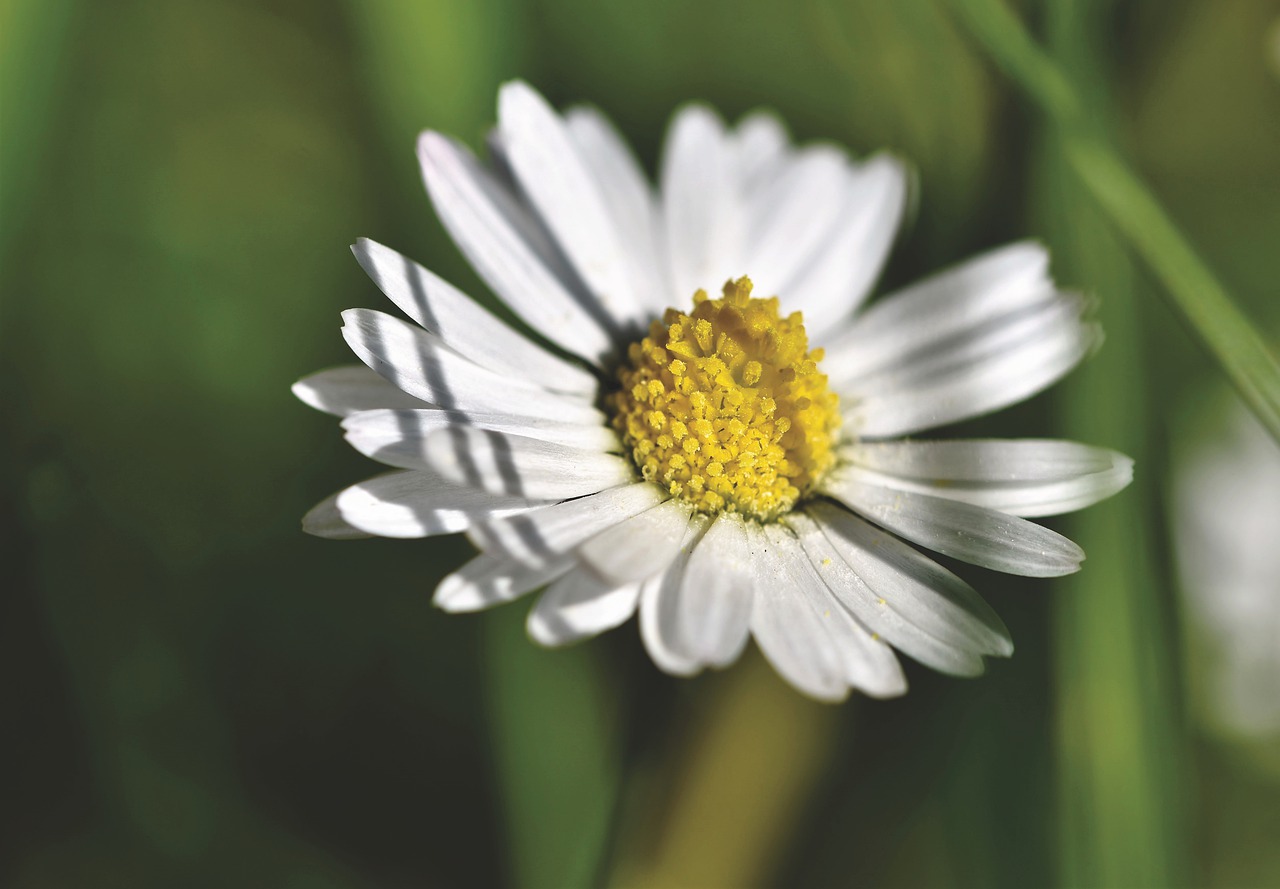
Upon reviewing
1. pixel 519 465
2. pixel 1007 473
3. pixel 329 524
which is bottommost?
pixel 329 524

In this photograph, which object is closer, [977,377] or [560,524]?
[560,524]

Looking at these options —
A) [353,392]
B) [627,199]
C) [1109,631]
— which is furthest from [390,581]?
[1109,631]

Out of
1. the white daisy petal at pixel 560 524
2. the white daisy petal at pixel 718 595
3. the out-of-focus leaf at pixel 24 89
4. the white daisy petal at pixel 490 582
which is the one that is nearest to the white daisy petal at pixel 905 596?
the white daisy petal at pixel 718 595

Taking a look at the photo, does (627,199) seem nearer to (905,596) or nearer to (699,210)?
(699,210)

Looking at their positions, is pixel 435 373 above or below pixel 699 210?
below

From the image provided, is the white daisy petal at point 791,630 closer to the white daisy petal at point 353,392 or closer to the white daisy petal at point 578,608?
the white daisy petal at point 578,608

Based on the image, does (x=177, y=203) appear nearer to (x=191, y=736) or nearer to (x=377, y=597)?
(x=377, y=597)

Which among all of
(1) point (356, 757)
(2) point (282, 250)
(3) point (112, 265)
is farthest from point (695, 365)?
(3) point (112, 265)
